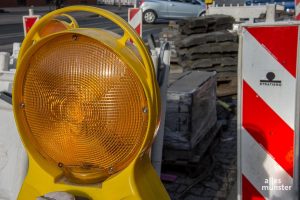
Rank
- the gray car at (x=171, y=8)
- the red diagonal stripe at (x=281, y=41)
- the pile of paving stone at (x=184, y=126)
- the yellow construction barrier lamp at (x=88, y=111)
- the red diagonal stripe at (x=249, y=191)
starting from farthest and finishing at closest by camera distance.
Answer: the gray car at (x=171, y=8), the pile of paving stone at (x=184, y=126), the red diagonal stripe at (x=249, y=191), the red diagonal stripe at (x=281, y=41), the yellow construction barrier lamp at (x=88, y=111)

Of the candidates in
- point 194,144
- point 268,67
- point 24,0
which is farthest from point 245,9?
point 24,0

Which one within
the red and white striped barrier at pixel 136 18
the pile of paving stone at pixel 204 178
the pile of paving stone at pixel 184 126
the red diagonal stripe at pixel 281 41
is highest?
the red diagonal stripe at pixel 281 41

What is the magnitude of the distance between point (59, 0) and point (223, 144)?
2129 centimetres

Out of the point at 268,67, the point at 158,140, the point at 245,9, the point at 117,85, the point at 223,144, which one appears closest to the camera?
the point at 117,85

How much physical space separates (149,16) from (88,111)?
19911mm

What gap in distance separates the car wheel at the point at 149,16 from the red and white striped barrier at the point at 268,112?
1891 cm

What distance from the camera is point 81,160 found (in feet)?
4.68

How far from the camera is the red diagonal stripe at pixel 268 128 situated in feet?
7.05

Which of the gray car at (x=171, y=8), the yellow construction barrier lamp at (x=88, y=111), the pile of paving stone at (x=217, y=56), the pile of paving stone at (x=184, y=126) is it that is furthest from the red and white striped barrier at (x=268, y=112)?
the gray car at (x=171, y=8)

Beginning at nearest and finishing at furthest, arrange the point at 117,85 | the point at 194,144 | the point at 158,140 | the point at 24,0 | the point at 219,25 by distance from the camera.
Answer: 1. the point at 117,85
2. the point at 158,140
3. the point at 194,144
4. the point at 219,25
5. the point at 24,0

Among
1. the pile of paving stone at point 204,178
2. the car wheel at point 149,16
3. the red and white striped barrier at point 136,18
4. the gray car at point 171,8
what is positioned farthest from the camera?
the car wheel at point 149,16

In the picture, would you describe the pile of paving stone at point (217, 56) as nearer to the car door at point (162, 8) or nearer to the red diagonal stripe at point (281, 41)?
the red diagonal stripe at point (281, 41)

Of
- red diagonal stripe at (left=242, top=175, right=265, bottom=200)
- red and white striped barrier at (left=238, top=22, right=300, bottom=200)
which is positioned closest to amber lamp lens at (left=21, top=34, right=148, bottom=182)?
red and white striped barrier at (left=238, top=22, right=300, bottom=200)

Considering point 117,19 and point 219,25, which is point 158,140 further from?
point 219,25
